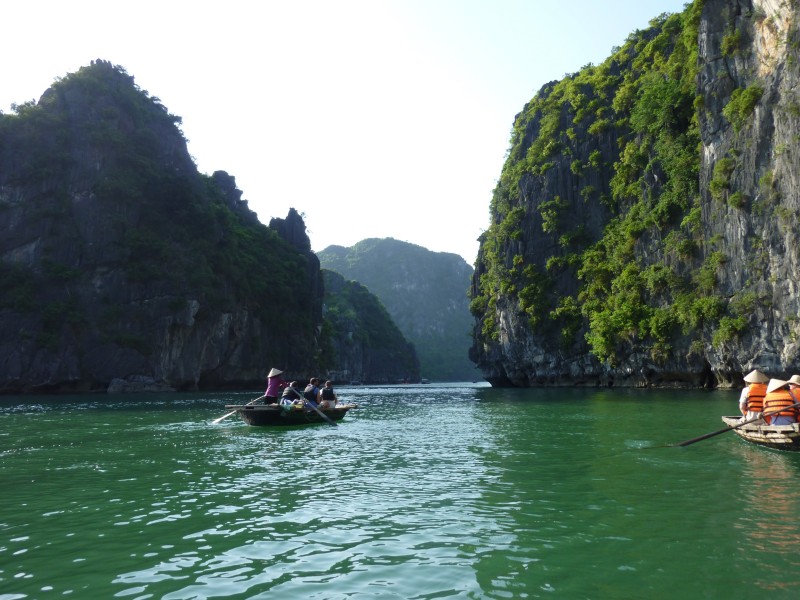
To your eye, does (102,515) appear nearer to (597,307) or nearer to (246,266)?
(597,307)

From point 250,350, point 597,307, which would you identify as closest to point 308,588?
point 597,307

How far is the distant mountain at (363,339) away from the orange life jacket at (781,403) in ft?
337

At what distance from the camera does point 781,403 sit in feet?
44.9

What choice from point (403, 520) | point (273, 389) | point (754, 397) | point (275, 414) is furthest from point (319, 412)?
point (403, 520)

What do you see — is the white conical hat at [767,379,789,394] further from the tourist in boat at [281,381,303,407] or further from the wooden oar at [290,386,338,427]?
the tourist in boat at [281,381,303,407]

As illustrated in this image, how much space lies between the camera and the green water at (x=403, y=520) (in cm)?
568

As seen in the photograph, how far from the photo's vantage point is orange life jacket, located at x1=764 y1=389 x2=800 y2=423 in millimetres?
13516

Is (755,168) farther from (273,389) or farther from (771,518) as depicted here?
(771,518)

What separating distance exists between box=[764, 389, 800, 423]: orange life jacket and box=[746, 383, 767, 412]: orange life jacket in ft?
3.25

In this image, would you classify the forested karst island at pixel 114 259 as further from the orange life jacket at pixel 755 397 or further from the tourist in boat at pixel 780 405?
the tourist in boat at pixel 780 405

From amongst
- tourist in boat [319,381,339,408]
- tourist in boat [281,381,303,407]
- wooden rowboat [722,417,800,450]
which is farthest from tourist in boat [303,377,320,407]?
wooden rowboat [722,417,800,450]

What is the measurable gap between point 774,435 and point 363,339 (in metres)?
116

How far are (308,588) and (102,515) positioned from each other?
441 cm

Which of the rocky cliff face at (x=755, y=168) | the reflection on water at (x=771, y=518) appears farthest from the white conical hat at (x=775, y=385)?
the rocky cliff face at (x=755, y=168)
